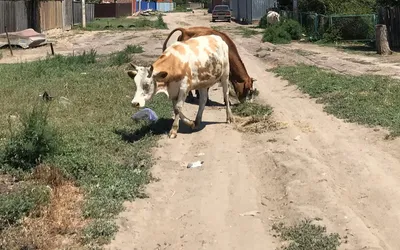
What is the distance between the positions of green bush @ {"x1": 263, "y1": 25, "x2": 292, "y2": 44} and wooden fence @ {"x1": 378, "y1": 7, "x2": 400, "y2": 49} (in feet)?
16.6

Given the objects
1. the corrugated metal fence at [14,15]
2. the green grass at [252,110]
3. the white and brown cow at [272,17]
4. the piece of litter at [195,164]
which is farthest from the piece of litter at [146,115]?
the white and brown cow at [272,17]

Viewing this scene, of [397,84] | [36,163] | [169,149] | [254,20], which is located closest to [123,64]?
[397,84]

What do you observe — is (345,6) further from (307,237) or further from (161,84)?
(307,237)

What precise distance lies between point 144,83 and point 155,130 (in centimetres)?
125

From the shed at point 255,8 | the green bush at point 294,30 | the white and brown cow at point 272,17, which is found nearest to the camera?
the green bush at point 294,30

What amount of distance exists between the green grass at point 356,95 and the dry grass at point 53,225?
518 cm

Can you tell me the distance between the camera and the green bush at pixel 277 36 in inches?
1121

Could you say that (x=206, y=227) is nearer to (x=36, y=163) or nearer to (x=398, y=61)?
(x=36, y=163)

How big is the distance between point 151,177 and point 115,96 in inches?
215

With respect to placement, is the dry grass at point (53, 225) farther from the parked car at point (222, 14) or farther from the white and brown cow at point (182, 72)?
the parked car at point (222, 14)

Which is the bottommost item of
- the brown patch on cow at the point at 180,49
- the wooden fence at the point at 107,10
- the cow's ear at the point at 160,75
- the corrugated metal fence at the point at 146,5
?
the cow's ear at the point at 160,75

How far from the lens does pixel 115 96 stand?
12570mm

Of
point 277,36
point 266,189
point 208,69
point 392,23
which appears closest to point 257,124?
point 208,69

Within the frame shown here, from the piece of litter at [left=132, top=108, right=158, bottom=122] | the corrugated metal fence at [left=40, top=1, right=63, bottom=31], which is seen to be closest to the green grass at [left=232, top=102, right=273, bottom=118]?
the piece of litter at [left=132, top=108, right=158, bottom=122]
